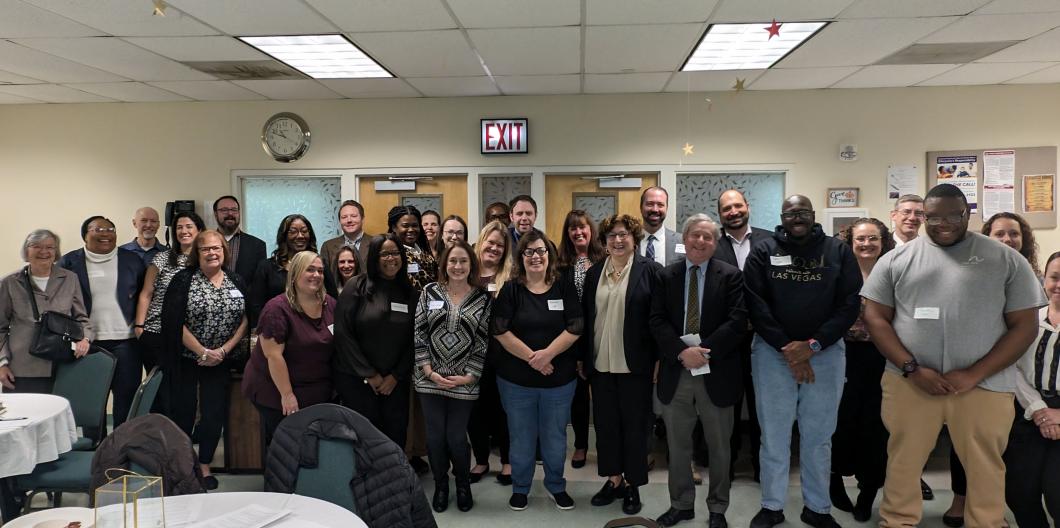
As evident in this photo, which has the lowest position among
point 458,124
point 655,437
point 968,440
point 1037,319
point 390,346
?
point 655,437

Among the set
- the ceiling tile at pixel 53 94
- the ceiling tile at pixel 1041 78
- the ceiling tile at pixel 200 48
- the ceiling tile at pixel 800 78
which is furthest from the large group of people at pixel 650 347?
the ceiling tile at pixel 1041 78

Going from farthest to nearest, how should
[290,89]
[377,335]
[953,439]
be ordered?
[290,89] < [377,335] < [953,439]

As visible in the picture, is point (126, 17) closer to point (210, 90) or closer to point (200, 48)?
point (200, 48)

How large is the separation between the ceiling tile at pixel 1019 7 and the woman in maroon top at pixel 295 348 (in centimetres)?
399

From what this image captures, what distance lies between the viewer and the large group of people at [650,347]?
8.48 ft

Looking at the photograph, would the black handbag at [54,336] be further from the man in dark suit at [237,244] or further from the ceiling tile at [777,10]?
the ceiling tile at [777,10]

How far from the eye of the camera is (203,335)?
11.5 feet

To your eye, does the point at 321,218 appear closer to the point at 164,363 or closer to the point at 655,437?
the point at 164,363

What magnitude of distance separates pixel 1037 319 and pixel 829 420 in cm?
96

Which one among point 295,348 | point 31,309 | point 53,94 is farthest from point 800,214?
point 53,94

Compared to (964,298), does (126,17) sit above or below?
above

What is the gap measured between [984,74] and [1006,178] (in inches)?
38.7

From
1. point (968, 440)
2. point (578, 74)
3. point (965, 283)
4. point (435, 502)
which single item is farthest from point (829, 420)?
point (578, 74)

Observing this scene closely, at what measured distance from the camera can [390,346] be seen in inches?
124
